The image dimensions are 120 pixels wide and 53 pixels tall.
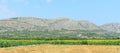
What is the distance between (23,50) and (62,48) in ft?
18.2

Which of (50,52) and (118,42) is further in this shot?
(118,42)

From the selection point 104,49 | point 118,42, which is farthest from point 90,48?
point 118,42

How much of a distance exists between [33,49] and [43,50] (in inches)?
73.0

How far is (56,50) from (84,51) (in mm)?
3895

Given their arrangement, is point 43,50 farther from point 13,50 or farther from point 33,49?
point 13,50

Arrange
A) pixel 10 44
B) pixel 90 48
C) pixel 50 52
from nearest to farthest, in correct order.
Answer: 1. pixel 50 52
2. pixel 90 48
3. pixel 10 44

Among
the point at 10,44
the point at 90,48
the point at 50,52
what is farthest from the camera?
the point at 10,44

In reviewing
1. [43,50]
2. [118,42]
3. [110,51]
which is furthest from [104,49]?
[118,42]

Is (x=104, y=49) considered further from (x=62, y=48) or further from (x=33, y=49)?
(x=33, y=49)

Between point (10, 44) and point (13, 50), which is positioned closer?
point (13, 50)

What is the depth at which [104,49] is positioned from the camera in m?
46.7

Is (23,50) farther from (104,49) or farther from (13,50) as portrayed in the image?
A: (104,49)

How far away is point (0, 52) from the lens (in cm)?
4550

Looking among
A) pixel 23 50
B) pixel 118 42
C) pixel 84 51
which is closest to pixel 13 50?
pixel 23 50
